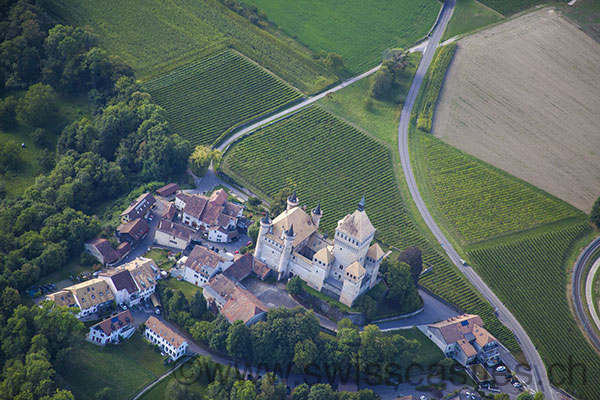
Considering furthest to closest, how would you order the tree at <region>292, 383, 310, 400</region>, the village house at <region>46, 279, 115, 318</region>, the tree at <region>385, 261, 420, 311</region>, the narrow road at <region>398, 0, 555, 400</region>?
1. the tree at <region>385, 261, 420, 311</region>
2. the narrow road at <region>398, 0, 555, 400</region>
3. the village house at <region>46, 279, 115, 318</region>
4. the tree at <region>292, 383, 310, 400</region>

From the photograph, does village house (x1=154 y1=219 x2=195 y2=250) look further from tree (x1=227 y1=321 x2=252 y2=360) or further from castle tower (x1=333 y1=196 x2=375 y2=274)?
castle tower (x1=333 y1=196 x2=375 y2=274)

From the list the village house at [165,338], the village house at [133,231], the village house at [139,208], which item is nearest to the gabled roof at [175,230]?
the village house at [133,231]

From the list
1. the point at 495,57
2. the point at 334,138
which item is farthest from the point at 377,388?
the point at 495,57

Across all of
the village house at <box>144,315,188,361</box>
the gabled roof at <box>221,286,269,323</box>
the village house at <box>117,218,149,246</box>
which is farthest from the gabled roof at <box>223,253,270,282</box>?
the village house at <box>117,218,149,246</box>

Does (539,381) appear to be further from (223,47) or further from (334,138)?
(223,47)

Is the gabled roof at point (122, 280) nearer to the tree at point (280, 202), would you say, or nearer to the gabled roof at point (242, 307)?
the gabled roof at point (242, 307)

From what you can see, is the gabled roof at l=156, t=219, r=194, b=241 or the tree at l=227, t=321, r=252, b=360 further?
the gabled roof at l=156, t=219, r=194, b=241
